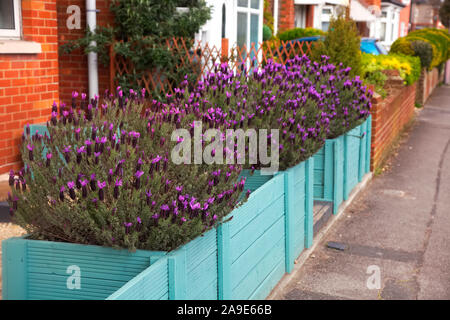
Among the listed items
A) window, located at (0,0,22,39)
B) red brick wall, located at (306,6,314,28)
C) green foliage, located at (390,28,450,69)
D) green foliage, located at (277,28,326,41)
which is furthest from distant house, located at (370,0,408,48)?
window, located at (0,0,22,39)

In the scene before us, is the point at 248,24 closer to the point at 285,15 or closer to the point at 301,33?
the point at 301,33

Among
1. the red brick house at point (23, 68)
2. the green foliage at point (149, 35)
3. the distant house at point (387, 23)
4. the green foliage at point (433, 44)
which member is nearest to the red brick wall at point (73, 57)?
the green foliage at point (149, 35)

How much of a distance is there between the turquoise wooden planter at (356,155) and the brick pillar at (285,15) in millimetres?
10967

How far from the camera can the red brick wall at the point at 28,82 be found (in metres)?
6.13

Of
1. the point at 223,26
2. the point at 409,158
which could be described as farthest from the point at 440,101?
the point at 223,26

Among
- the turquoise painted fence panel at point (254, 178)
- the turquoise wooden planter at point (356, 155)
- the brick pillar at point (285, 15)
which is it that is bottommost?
the turquoise wooden planter at point (356, 155)

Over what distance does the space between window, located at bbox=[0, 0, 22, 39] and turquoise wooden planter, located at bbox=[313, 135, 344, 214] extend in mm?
3627

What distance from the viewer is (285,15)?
750 inches

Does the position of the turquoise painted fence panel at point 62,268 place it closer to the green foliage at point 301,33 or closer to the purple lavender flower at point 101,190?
the purple lavender flower at point 101,190

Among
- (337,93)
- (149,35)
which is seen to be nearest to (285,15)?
(149,35)

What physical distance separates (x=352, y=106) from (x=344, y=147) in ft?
1.68

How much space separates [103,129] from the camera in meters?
3.34

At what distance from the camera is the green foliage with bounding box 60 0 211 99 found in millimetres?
8938

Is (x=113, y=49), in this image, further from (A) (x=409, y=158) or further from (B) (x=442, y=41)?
(B) (x=442, y=41)
